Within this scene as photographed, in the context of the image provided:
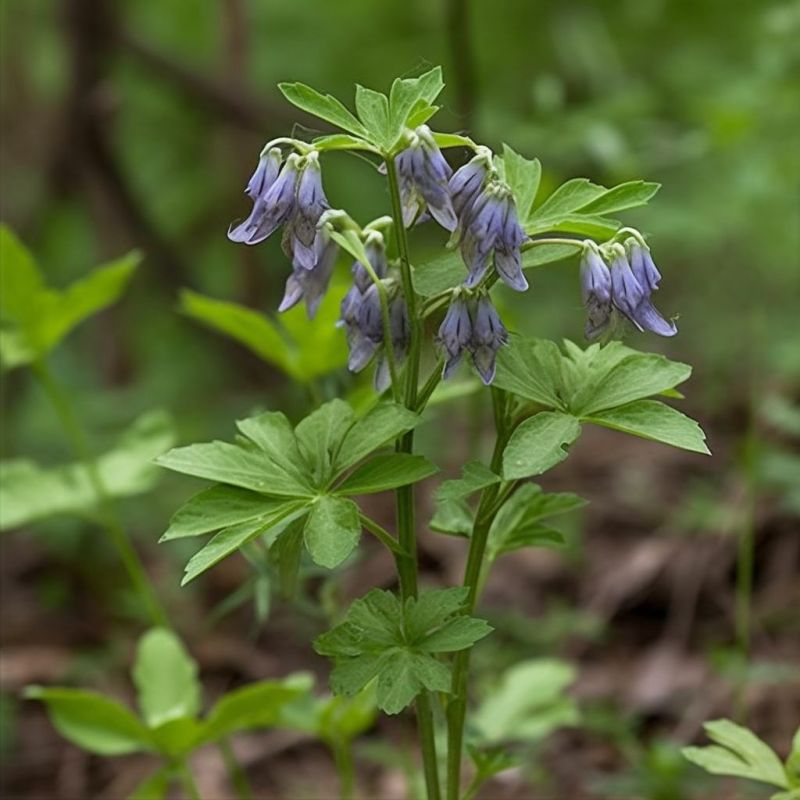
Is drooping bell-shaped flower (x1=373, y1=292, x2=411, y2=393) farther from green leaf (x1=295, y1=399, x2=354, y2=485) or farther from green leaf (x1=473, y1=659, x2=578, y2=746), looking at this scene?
green leaf (x1=473, y1=659, x2=578, y2=746)

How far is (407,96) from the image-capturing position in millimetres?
1332

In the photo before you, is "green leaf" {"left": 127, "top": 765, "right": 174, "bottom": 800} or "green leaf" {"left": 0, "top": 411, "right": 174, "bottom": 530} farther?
"green leaf" {"left": 0, "top": 411, "right": 174, "bottom": 530}

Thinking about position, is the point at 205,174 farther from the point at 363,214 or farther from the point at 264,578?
the point at 264,578

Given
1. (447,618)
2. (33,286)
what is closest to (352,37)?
(33,286)

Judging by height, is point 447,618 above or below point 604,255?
below

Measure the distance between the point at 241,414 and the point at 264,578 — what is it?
8.27ft

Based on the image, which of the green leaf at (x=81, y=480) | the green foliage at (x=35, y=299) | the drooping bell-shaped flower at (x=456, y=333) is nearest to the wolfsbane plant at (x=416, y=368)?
the drooping bell-shaped flower at (x=456, y=333)

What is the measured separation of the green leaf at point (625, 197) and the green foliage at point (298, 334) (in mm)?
648

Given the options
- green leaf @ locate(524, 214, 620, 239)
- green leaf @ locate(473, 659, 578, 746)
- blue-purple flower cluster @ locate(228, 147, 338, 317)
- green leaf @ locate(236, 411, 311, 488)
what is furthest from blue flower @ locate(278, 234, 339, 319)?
green leaf @ locate(473, 659, 578, 746)

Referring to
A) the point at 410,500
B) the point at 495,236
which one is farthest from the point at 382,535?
the point at 495,236

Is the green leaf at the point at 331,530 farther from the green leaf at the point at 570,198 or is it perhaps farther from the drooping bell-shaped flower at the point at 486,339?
the green leaf at the point at 570,198

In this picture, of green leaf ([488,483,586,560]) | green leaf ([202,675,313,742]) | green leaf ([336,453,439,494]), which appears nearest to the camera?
green leaf ([336,453,439,494])

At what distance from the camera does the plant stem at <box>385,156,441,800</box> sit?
4.53 feet

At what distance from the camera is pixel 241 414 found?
170 inches
